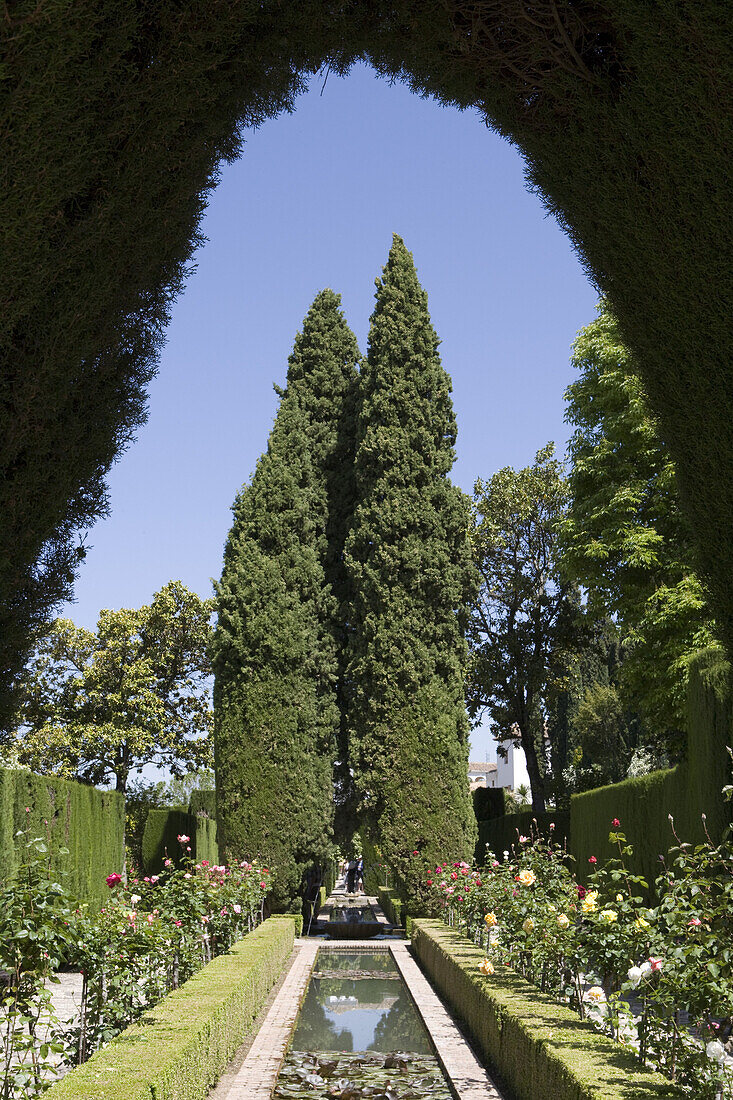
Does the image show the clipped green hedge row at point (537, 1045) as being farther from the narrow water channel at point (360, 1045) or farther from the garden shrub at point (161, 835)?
the garden shrub at point (161, 835)

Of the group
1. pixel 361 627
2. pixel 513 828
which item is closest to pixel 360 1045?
pixel 361 627

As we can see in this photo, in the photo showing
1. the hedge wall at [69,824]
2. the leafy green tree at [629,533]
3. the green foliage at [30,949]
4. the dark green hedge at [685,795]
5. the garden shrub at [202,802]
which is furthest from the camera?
the garden shrub at [202,802]

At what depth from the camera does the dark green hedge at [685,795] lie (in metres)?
9.70

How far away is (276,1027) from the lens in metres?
8.96

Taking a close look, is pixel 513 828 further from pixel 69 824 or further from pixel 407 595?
pixel 69 824

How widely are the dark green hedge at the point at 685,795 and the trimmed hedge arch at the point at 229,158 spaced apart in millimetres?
6046

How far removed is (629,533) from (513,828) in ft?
32.9

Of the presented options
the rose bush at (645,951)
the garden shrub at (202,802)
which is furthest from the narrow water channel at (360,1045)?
the garden shrub at (202,802)

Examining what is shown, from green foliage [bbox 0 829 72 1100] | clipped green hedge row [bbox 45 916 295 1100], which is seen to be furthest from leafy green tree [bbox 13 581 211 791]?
green foliage [bbox 0 829 72 1100]

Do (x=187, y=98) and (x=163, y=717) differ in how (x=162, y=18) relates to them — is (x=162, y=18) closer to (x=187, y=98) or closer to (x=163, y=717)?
(x=187, y=98)

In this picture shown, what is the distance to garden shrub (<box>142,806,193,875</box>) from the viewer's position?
26.5 m

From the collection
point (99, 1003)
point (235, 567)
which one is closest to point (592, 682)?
point (235, 567)

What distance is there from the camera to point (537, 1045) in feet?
17.4

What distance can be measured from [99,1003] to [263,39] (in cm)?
582
